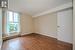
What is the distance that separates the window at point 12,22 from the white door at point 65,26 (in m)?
2.84

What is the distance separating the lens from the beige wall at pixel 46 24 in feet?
16.7

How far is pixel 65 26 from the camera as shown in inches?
161

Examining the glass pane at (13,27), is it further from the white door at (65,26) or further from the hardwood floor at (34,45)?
the white door at (65,26)

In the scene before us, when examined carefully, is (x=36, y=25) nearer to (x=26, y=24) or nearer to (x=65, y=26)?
(x=26, y=24)

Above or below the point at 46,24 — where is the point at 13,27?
below

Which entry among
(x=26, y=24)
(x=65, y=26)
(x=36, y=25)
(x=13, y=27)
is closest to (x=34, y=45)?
(x=65, y=26)

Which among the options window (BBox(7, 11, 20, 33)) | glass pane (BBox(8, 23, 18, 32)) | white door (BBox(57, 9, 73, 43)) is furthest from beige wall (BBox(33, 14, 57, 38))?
glass pane (BBox(8, 23, 18, 32))

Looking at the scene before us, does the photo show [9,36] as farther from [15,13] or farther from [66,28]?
[66,28]

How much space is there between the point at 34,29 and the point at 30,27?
0.42 m

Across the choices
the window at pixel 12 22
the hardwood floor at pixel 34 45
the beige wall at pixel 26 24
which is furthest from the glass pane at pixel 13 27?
the hardwood floor at pixel 34 45

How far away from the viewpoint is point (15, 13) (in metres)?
5.38

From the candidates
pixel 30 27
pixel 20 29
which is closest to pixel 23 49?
pixel 20 29

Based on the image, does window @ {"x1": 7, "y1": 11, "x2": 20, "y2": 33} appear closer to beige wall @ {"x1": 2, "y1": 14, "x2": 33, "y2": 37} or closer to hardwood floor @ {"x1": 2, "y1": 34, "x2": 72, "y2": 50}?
beige wall @ {"x1": 2, "y1": 14, "x2": 33, "y2": 37}

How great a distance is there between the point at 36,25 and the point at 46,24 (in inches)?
46.1
